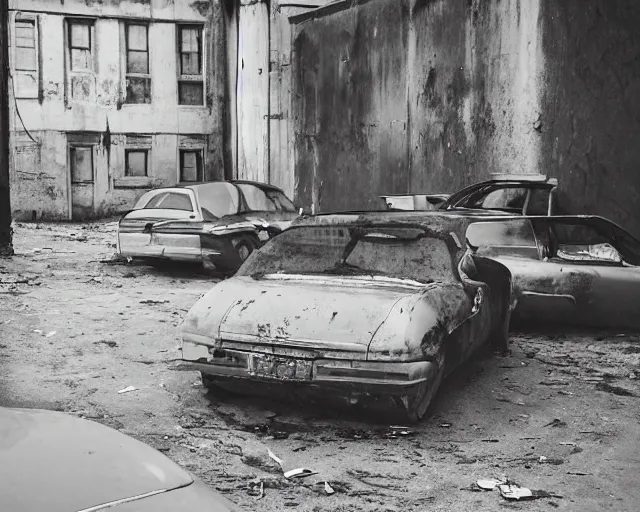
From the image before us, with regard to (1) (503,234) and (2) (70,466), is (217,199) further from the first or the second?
(2) (70,466)

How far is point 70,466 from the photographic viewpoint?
2287 millimetres

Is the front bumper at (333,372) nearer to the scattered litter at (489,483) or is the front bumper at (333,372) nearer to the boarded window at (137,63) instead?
the scattered litter at (489,483)

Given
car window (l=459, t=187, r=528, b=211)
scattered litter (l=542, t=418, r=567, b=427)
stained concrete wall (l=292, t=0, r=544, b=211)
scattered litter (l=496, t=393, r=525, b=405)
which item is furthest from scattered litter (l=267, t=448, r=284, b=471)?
stained concrete wall (l=292, t=0, r=544, b=211)

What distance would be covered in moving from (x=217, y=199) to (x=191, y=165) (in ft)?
48.6

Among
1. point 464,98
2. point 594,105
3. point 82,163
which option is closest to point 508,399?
point 594,105

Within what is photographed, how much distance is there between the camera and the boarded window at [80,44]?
26031 millimetres

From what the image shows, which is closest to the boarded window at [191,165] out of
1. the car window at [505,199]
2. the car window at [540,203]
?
the car window at [505,199]

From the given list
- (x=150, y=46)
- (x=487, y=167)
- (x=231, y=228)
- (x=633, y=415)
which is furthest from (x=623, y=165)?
(x=150, y=46)

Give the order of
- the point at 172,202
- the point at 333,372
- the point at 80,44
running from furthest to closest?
the point at 80,44
the point at 172,202
the point at 333,372

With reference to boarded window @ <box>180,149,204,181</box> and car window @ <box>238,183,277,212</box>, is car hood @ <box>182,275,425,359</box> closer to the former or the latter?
car window @ <box>238,183,277,212</box>

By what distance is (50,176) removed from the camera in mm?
25734

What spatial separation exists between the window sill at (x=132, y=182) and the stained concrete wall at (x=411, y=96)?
825 centimetres

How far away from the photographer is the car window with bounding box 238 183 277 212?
13.0 m

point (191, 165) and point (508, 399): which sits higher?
point (191, 165)
